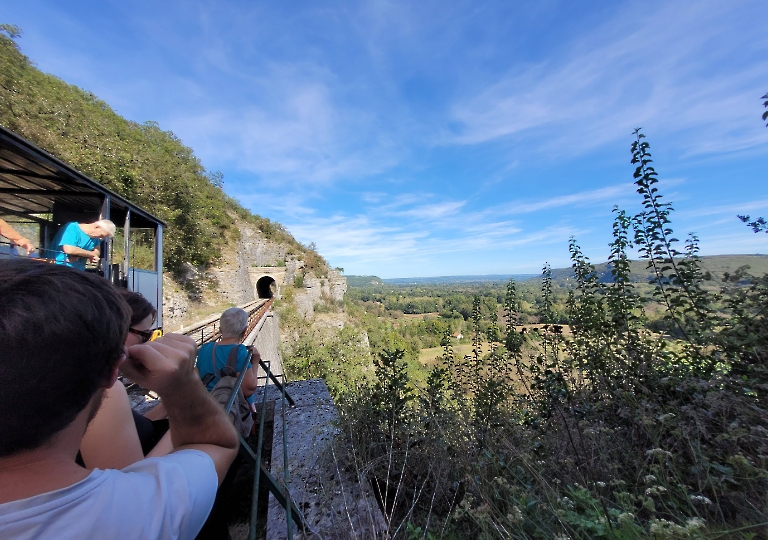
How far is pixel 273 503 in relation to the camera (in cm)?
178

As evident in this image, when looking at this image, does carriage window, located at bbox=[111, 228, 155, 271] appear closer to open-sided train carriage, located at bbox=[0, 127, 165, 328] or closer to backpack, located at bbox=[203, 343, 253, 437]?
open-sided train carriage, located at bbox=[0, 127, 165, 328]

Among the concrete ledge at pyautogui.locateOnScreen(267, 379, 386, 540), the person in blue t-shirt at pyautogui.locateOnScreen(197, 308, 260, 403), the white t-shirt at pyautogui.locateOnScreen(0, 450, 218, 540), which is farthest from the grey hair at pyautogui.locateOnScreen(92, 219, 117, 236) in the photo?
the white t-shirt at pyautogui.locateOnScreen(0, 450, 218, 540)

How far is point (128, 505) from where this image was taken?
23.7 inches

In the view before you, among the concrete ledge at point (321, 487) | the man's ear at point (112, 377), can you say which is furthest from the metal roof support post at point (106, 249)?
the man's ear at point (112, 377)

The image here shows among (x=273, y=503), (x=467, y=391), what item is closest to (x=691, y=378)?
(x=467, y=391)

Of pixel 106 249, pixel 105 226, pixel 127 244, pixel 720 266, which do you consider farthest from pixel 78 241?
pixel 720 266

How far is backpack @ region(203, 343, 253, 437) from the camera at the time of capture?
2053 mm

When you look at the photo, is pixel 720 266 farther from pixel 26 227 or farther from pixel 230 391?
pixel 26 227

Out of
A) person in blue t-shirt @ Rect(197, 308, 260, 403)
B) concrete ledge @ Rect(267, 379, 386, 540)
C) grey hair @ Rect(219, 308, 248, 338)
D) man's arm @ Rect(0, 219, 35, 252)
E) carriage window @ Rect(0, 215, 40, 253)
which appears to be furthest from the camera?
carriage window @ Rect(0, 215, 40, 253)

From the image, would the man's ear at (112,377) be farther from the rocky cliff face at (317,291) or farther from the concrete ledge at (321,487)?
the rocky cliff face at (317,291)

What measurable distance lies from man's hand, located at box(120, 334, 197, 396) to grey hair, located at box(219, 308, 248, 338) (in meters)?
2.05

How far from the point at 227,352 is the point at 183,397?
6.29 ft

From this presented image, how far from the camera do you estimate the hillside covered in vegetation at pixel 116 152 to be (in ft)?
40.0

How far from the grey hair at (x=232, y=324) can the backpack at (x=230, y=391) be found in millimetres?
166
